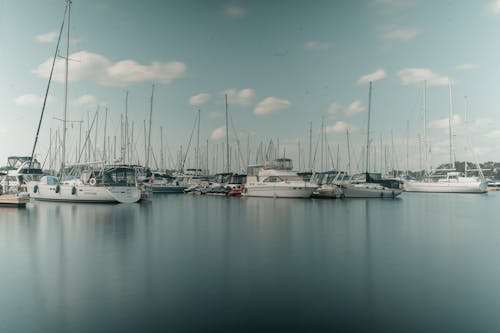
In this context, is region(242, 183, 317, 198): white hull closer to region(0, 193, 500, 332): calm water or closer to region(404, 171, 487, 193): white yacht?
region(0, 193, 500, 332): calm water

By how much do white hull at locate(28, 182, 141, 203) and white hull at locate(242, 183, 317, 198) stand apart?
1900 cm

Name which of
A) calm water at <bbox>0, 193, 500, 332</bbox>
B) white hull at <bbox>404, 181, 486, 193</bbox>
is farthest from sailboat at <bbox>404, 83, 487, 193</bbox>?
calm water at <bbox>0, 193, 500, 332</bbox>

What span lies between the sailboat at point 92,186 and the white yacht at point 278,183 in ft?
62.7

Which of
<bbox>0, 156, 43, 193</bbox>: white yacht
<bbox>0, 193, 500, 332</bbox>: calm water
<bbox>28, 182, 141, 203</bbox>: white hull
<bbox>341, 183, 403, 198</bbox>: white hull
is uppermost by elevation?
<bbox>0, 156, 43, 193</bbox>: white yacht

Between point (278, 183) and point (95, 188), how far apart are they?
80.1ft

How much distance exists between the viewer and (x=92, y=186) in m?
36.2

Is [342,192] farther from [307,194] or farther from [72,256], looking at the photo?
[72,256]

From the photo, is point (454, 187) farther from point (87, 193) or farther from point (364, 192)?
point (87, 193)

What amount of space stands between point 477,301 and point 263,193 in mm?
42890

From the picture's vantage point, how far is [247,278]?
36.9ft

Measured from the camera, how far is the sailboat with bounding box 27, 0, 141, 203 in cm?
3634

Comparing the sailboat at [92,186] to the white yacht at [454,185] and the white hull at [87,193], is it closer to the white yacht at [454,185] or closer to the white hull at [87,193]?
the white hull at [87,193]

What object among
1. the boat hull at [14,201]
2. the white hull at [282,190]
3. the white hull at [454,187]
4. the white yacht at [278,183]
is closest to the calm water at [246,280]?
the boat hull at [14,201]

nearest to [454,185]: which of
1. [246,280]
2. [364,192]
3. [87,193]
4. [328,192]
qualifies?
[364,192]
